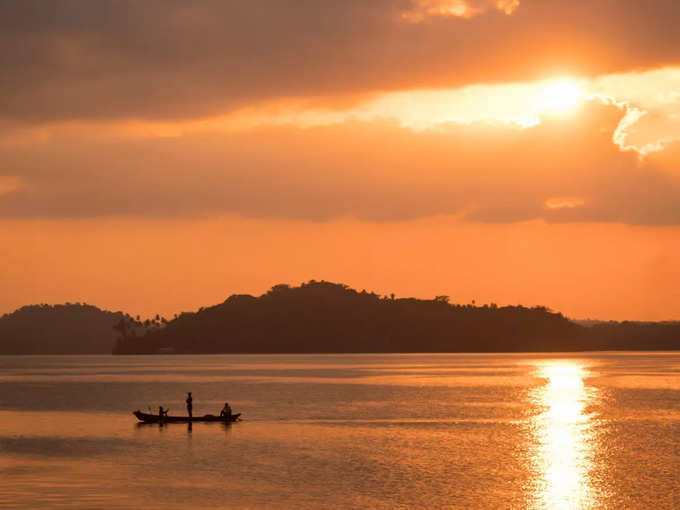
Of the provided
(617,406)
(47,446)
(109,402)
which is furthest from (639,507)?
(109,402)

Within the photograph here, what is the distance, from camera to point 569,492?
6025 centimetres

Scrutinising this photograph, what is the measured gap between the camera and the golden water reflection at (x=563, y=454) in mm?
58344

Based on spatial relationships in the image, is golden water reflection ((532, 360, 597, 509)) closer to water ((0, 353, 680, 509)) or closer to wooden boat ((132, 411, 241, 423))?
water ((0, 353, 680, 509))

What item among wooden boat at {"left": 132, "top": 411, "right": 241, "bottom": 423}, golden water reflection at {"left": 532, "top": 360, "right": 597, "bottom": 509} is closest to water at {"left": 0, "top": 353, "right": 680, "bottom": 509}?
golden water reflection at {"left": 532, "top": 360, "right": 597, "bottom": 509}

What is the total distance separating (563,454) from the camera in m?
78.7

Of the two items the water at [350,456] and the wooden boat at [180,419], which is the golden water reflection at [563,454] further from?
the wooden boat at [180,419]

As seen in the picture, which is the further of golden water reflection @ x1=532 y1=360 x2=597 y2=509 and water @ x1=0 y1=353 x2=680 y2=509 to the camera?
golden water reflection @ x1=532 y1=360 x2=597 y2=509

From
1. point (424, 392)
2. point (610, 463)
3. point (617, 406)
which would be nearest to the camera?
point (610, 463)

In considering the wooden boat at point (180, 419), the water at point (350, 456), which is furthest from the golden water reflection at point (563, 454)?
the wooden boat at point (180, 419)

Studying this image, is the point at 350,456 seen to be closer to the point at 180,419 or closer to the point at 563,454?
the point at 563,454

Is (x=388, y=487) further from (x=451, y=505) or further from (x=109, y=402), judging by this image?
(x=109, y=402)

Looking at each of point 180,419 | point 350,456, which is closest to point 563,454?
point 350,456

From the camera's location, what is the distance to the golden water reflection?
58.3 meters

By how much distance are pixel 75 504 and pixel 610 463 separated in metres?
39.3
